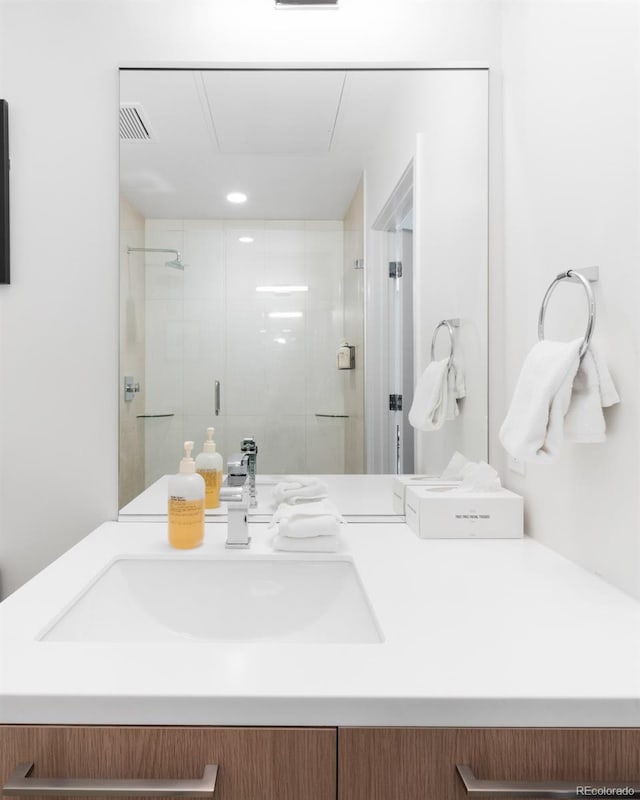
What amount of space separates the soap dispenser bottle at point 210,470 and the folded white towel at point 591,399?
0.79m

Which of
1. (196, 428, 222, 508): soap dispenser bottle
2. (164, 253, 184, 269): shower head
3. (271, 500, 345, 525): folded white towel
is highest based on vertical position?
(164, 253, 184, 269): shower head

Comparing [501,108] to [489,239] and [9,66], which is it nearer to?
[489,239]

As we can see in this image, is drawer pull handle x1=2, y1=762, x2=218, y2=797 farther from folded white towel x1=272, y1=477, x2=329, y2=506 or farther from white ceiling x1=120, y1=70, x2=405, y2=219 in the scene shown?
white ceiling x1=120, y1=70, x2=405, y2=219

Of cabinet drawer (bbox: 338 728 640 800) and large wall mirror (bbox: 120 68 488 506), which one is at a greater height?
large wall mirror (bbox: 120 68 488 506)

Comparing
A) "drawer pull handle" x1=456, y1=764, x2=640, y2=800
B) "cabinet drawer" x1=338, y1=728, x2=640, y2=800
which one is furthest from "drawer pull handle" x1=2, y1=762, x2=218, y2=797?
"drawer pull handle" x1=456, y1=764, x2=640, y2=800

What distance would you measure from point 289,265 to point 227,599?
0.79 metres

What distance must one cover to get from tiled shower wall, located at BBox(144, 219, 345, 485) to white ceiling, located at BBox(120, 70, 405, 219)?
0.18 ft

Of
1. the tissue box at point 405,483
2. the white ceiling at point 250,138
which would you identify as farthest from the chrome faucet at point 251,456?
the white ceiling at point 250,138

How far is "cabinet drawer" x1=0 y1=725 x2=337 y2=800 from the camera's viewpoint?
0.61 meters

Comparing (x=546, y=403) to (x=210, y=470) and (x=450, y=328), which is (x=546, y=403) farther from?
(x=210, y=470)

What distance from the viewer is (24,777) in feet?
1.97

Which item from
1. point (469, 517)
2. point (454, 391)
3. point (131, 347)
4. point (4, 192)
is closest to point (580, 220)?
point (454, 391)

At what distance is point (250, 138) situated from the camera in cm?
136

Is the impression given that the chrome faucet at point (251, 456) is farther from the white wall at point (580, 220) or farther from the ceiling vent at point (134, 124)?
the ceiling vent at point (134, 124)
